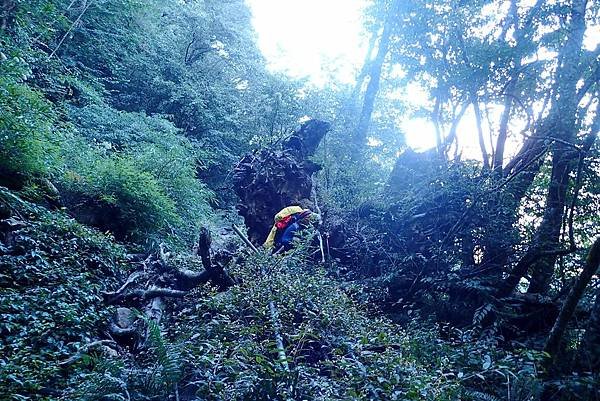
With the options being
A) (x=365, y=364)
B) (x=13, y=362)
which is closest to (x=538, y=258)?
(x=365, y=364)

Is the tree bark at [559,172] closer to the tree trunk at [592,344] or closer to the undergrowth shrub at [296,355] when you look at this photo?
the tree trunk at [592,344]

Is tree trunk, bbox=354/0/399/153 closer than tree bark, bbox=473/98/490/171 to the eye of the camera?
No

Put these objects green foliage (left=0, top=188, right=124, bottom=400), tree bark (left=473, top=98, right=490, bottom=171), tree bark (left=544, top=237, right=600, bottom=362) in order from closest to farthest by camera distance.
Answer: green foliage (left=0, top=188, right=124, bottom=400) → tree bark (left=544, top=237, right=600, bottom=362) → tree bark (left=473, top=98, right=490, bottom=171)

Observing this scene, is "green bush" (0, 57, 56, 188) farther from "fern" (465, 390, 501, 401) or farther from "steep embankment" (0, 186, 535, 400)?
"fern" (465, 390, 501, 401)

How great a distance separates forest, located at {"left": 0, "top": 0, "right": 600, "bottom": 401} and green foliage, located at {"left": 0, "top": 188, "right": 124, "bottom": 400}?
0.02 m

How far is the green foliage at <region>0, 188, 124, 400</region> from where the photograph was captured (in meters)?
3.34

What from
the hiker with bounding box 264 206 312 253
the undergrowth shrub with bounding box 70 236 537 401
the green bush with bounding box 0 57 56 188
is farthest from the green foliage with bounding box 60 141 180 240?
the undergrowth shrub with bounding box 70 236 537 401

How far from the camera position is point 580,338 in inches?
189

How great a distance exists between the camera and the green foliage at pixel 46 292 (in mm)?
3336

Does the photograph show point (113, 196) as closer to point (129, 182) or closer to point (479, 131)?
point (129, 182)

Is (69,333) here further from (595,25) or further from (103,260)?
(595,25)

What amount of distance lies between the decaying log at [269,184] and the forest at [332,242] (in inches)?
2.1

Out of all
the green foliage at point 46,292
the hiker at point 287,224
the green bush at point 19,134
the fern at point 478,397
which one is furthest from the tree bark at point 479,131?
the green bush at point 19,134

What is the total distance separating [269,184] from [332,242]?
2.03 m
